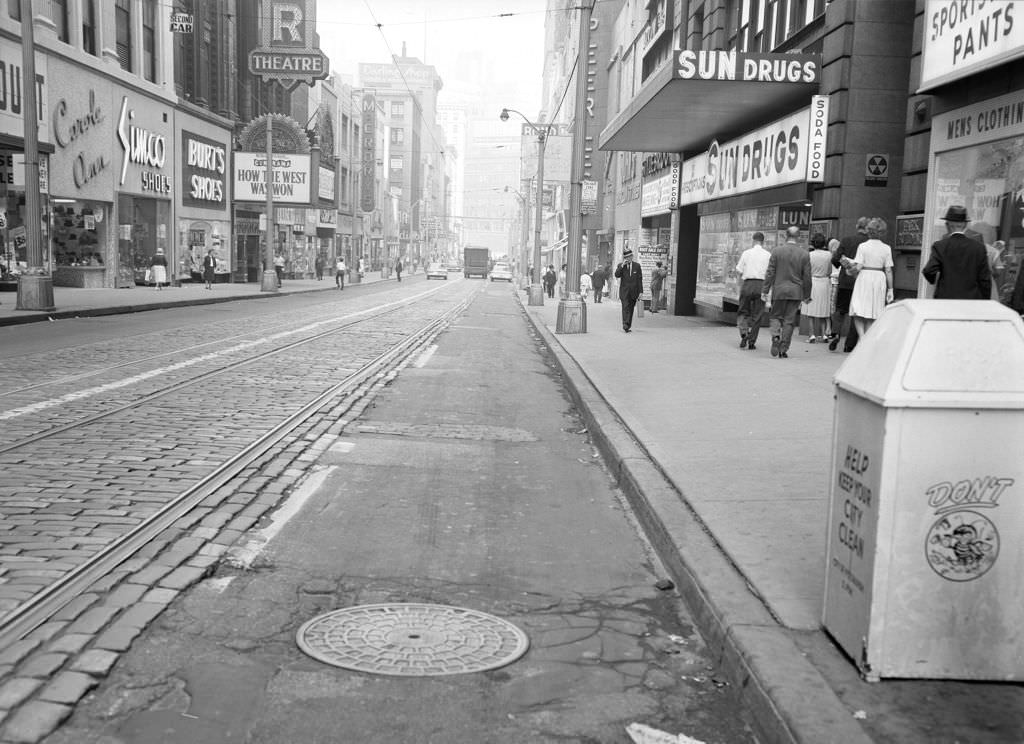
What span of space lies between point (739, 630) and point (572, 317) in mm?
16970

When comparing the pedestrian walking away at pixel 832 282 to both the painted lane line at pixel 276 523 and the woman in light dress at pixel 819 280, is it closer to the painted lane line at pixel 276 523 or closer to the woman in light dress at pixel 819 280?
the woman in light dress at pixel 819 280

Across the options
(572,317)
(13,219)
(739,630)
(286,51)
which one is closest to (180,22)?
(13,219)

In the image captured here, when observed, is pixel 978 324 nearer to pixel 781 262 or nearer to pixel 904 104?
pixel 781 262

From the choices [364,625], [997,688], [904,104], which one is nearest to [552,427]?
[364,625]

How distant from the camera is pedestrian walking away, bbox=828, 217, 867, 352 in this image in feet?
49.4

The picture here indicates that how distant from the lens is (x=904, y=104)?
16766 mm

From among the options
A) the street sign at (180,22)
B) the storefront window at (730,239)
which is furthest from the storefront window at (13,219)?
the storefront window at (730,239)

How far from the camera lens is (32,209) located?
70.3ft

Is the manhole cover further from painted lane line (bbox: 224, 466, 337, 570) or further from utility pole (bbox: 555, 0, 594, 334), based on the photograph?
utility pole (bbox: 555, 0, 594, 334)

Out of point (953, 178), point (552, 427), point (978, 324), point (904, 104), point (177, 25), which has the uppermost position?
point (177, 25)

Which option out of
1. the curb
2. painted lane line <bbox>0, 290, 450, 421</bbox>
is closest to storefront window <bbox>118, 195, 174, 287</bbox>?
painted lane line <bbox>0, 290, 450, 421</bbox>

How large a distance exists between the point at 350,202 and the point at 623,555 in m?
81.3

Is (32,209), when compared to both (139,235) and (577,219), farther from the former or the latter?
(139,235)

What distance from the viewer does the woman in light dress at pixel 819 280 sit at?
54.1ft
